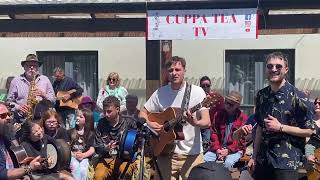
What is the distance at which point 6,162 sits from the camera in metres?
5.42

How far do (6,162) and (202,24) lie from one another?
4683mm

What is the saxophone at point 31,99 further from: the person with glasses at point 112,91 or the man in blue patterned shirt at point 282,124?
the man in blue patterned shirt at point 282,124

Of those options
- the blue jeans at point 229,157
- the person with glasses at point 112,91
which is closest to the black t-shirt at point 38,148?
the blue jeans at point 229,157

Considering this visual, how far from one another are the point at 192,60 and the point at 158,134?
6305mm

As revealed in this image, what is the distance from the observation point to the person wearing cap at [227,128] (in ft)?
25.6

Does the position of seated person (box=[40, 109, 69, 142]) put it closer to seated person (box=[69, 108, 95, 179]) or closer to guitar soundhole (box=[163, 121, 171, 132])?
seated person (box=[69, 108, 95, 179])

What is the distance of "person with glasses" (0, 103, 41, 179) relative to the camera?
518cm

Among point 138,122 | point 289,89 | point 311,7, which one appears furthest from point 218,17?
point 289,89

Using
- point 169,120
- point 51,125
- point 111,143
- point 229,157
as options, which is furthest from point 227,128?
point 51,125

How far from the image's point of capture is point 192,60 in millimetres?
12195

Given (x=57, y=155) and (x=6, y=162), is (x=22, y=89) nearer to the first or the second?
(x=57, y=155)

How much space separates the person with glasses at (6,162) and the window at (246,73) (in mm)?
7238

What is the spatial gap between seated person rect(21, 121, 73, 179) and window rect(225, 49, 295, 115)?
21.0 ft

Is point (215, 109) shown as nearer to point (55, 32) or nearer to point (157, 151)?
point (157, 151)
